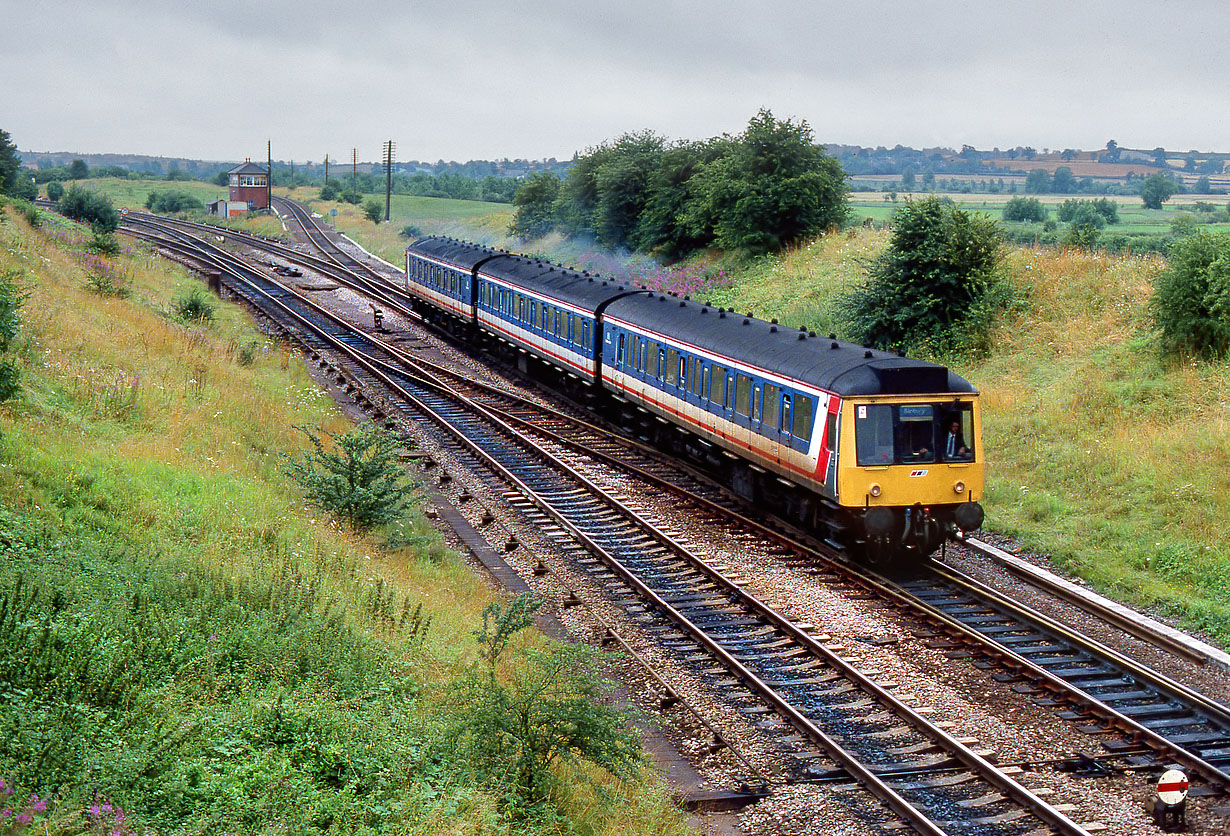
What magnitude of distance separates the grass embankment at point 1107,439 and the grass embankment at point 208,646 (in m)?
9.24

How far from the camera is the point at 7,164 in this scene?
6369cm

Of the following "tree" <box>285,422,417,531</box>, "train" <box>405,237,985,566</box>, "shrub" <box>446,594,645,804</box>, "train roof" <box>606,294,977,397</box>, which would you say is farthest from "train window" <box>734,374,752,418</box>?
"shrub" <box>446,594,645,804</box>

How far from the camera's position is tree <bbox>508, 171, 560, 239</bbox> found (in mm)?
70562

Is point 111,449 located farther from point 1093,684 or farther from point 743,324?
point 1093,684

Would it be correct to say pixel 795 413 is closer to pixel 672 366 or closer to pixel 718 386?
pixel 718 386

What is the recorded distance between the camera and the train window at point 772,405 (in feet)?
58.9

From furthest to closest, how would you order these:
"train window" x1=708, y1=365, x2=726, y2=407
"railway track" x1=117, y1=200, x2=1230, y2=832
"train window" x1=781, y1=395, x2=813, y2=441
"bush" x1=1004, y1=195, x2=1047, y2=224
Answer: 1. "bush" x1=1004, y1=195, x2=1047, y2=224
2. "train window" x1=708, y1=365, x2=726, y2=407
3. "train window" x1=781, y1=395, x2=813, y2=441
4. "railway track" x1=117, y1=200, x2=1230, y2=832

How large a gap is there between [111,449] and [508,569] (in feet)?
18.3

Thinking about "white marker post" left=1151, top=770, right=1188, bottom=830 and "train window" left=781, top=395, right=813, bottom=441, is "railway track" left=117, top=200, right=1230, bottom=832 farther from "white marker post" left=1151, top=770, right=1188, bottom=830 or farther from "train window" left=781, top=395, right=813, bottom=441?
"train window" left=781, top=395, right=813, bottom=441

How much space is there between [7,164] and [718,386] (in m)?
57.8

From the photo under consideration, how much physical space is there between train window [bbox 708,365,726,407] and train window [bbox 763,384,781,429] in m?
1.73

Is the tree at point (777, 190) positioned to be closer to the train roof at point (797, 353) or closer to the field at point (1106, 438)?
the field at point (1106, 438)

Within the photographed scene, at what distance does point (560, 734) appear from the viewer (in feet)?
30.2

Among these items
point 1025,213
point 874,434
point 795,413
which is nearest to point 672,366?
point 795,413
